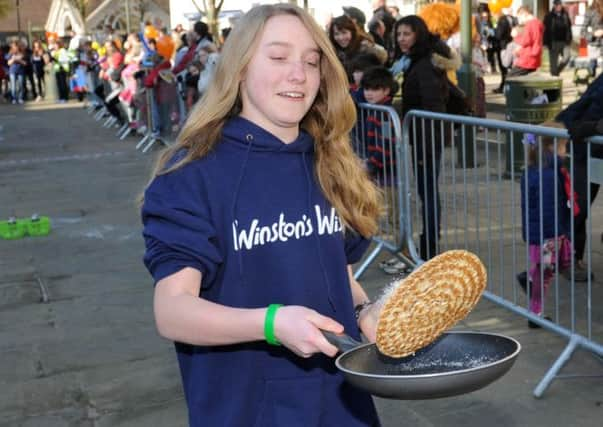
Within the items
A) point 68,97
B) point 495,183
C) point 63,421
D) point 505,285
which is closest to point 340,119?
point 63,421

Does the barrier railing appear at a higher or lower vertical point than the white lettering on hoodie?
lower

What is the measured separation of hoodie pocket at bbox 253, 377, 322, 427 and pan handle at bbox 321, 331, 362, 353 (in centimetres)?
28

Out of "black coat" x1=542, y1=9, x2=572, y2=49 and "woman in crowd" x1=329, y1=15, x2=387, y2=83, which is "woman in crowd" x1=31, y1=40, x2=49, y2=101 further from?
"woman in crowd" x1=329, y1=15, x2=387, y2=83

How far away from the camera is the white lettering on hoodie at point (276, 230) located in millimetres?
2211

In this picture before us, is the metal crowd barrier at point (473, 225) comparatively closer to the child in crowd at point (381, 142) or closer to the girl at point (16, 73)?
the child in crowd at point (381, 142)

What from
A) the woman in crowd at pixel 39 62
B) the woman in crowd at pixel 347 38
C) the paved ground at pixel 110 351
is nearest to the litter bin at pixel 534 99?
the woman in crowd at pixel 347 38

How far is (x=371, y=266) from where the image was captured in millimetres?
7434

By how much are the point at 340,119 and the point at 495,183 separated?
25.5ft

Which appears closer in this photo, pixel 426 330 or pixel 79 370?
pixel 426 330

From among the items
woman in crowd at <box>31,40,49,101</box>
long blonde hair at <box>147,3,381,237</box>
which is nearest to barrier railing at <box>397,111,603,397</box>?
long blonde hair at <box>147,3,381,237</box>

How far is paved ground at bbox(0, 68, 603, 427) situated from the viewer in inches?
179

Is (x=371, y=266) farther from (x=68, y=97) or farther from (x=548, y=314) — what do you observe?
(x=68, y=97)

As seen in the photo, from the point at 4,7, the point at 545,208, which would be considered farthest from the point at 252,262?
the point at 4,7

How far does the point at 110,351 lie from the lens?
18.5ft
